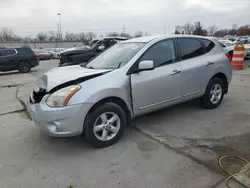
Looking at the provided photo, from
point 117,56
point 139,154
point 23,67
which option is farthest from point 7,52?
point 139,154

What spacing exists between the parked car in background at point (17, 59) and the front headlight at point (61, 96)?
1266 cm

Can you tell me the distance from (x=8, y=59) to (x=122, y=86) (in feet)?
42.6

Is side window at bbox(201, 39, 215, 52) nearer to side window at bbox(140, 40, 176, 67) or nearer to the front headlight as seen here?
side window at bbox(140, 40, 176, 67)

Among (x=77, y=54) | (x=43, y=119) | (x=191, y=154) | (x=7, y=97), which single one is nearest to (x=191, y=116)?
(x=191, y=154)

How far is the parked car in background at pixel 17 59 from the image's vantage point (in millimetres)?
14031

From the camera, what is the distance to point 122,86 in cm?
352

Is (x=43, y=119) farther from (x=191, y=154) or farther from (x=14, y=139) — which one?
(x=191, y=154)

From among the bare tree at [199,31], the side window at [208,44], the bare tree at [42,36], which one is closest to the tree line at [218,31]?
the bare tree at [199,31]

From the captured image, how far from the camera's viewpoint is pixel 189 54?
453cm

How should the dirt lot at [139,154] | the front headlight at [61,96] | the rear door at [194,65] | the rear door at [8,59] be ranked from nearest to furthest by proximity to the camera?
1. the dirt lot at [139,154]
2. the front headlight at [61,96]
3. the rear door at [194,65]
4. the rear door at [8,59]

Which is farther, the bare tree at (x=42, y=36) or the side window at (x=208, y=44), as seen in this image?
the bare tree at (x=42, y=36)

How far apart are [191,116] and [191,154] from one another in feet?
5.36

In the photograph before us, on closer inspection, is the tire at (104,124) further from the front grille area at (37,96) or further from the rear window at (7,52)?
the rear window at (7,52)

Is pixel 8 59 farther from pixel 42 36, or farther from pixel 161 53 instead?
pixel 42 36
